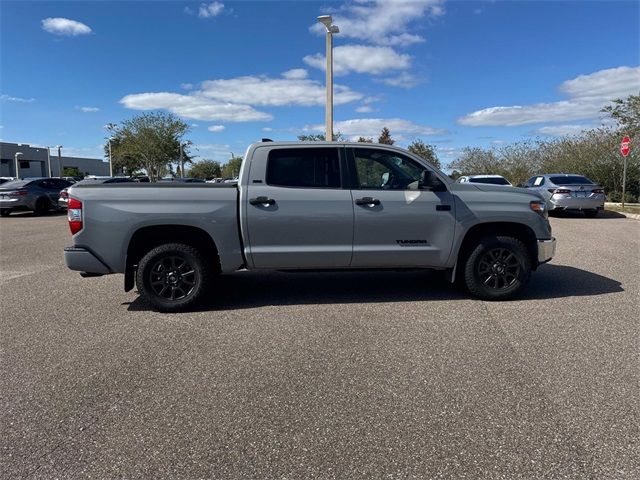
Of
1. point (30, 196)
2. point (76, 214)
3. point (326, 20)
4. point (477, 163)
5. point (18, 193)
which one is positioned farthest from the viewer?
point (477, 163)

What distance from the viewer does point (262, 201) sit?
17.7ft

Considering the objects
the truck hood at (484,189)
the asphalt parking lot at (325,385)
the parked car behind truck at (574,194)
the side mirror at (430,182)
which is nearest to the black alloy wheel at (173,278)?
the asphalt parking lot at (325,385)

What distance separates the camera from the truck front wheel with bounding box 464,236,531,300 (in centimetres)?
572

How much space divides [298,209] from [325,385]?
2.37 metres

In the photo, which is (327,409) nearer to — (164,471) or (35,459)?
(164,471)

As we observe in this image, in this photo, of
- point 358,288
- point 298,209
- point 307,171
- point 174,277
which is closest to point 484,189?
point 358,288

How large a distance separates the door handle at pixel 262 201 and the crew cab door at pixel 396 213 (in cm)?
97

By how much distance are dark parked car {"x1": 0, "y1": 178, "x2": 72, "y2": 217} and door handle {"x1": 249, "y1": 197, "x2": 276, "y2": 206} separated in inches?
701

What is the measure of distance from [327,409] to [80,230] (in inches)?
144

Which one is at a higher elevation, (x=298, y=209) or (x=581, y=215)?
(x=298, y=209)

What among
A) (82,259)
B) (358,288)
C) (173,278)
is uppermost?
(82,259)

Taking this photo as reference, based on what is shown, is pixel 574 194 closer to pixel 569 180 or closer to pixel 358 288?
pixel 569 180

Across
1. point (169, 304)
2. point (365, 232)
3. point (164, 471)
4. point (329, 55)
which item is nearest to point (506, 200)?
point (365, 232)

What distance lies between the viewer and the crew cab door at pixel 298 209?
213 inches
